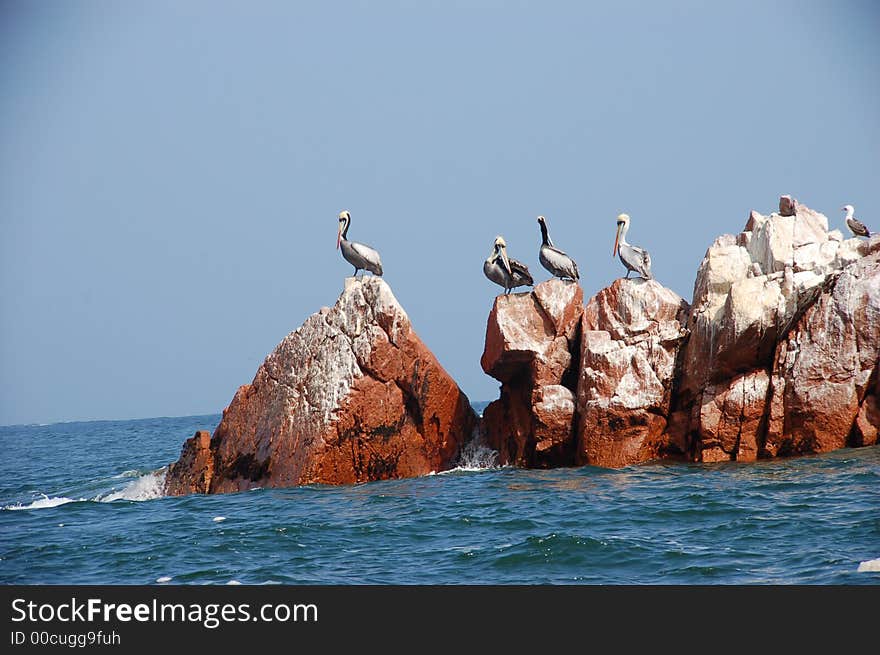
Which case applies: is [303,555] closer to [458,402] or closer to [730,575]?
[730,575]

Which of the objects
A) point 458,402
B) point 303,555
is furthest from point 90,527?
point 458,402

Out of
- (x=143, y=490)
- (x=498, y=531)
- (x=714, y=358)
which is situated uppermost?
(x=714, y=358)

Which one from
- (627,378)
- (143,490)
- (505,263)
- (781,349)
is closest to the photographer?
(781,349)

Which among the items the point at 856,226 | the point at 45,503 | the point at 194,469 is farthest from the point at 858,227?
the point at 45,503

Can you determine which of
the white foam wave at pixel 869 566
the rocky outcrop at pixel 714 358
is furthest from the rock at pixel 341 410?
the white foam wave at pixel 869 566

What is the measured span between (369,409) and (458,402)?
7.00 ft

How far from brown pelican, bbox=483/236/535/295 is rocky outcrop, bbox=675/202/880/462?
140 inches

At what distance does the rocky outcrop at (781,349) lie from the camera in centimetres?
1645

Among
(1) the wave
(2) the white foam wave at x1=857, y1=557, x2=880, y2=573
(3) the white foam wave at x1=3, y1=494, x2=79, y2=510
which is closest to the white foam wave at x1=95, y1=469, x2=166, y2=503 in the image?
(1) the wave

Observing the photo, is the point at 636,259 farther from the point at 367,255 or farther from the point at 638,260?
the point at 367,255

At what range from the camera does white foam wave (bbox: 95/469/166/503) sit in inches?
777

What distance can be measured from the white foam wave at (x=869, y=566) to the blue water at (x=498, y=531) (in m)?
0.11

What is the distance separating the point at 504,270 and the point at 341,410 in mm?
4661

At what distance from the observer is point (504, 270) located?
19.9 m
